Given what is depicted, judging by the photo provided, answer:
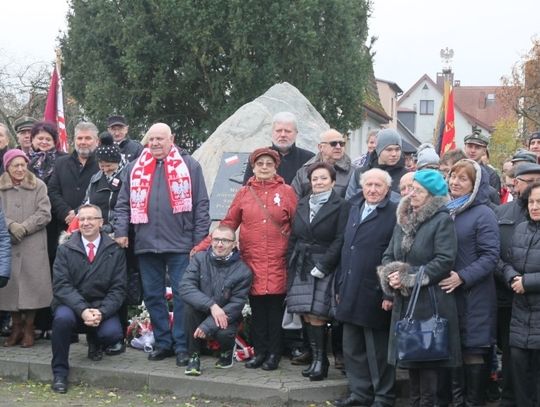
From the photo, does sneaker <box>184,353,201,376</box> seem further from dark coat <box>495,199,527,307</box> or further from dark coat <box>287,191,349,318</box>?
dark coat <box>495,199,527,307</box>

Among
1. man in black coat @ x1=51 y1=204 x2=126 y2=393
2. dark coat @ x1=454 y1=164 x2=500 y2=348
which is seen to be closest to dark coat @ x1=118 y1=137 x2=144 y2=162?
man in black coat @ x1=51 y1=204 x2=126 y2=393

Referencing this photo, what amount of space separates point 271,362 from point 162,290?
1178 millimetres

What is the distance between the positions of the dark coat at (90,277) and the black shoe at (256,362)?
1246 millimetres

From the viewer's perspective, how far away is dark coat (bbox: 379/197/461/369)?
5.48 meters

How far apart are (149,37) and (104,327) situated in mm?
16639

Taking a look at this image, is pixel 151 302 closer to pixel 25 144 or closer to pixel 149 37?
pixel 25 144

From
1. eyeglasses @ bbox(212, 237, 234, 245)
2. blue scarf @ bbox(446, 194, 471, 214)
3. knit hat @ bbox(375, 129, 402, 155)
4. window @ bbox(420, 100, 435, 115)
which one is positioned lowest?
eyeglasses @ bbox(212, 237, 234, 245)

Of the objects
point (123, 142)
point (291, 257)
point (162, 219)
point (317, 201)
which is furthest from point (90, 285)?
point (317, 201)

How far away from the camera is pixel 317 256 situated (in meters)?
6.32

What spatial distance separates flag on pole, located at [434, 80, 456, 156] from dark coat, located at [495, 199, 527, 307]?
5.35 m

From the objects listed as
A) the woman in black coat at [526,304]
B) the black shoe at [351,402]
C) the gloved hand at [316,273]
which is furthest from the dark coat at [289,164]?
the woman in black coat at [526,304]

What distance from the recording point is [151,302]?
7023 millimetres

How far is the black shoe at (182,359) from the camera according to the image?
686 centimetres

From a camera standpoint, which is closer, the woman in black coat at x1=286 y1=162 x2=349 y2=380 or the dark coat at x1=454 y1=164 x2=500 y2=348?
the dark coat at x1=454 y1=164 x2=500 y2=348
